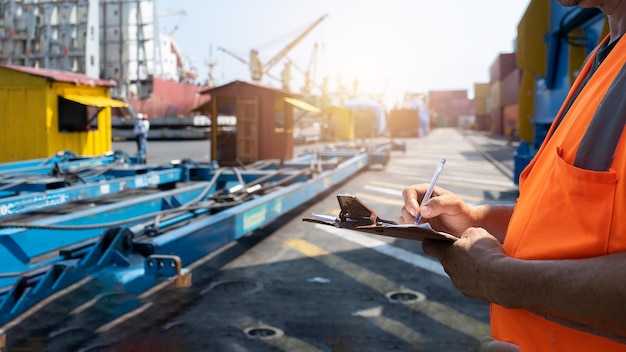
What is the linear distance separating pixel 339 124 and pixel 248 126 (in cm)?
2258

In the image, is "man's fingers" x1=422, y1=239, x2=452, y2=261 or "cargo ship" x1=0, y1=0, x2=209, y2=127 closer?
"man's fingers" x1=422, y1=239, x2=452, y2=261

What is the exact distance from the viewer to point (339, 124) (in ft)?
118

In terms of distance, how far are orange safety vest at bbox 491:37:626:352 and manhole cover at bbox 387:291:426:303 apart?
139 inches

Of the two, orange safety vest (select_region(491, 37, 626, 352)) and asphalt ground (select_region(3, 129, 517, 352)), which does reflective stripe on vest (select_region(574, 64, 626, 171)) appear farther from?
asphalt ground (select_region(3, 129, 517, 352))

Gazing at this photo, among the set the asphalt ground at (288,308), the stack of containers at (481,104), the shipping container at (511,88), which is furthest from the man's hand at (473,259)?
the stack of containers at (481,104)

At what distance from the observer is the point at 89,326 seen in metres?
4.06

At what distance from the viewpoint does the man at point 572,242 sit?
3.11 feet

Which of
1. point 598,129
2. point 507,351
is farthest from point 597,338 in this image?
point 598,129

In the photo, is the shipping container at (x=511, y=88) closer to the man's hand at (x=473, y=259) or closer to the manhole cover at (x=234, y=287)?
the manhole cover at (x=234, y=287)

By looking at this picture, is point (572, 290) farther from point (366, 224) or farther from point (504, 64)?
point (504, 64)

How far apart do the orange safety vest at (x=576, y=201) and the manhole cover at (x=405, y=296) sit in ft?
11.6

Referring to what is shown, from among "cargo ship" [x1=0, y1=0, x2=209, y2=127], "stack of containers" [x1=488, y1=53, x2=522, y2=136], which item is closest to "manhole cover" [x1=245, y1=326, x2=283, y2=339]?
"cargo ship" [x1=0, y1=0, x2=209, y2=127]

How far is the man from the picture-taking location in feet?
3.11

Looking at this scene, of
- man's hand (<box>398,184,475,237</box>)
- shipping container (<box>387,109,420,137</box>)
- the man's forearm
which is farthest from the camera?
shipping container (<box>387,109,420,137</box>)
